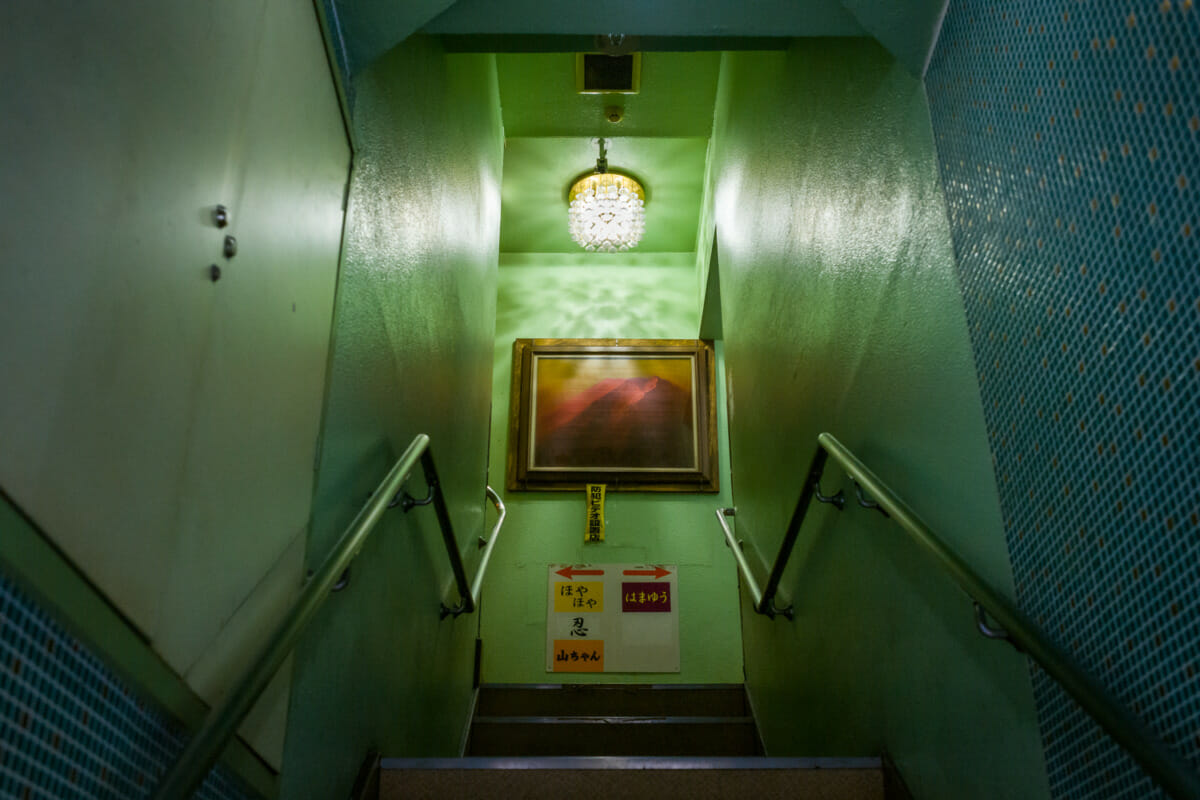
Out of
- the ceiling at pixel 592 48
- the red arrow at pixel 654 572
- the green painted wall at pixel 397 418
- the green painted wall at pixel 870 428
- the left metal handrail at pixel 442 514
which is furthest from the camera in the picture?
the red arrow at pixel 654 572

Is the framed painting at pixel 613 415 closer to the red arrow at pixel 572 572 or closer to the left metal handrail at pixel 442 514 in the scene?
the red arrow at pixel 572 572

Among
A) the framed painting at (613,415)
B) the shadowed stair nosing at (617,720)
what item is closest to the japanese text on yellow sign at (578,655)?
the framed painting at (613,415)

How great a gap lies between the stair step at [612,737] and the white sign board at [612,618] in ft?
4.37

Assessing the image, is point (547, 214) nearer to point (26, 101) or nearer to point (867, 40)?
point (867, 40)

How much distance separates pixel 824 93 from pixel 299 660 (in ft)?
7.28

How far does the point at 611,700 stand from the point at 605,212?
3.03 meters

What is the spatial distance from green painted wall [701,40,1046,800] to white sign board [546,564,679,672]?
1.42m

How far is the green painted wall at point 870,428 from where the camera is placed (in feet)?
4.43

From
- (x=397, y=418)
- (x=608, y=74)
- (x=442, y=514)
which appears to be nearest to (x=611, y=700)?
(x=442, y=514)

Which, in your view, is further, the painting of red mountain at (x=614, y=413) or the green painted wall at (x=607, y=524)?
the painting of red mountain at (x=614, y=413)

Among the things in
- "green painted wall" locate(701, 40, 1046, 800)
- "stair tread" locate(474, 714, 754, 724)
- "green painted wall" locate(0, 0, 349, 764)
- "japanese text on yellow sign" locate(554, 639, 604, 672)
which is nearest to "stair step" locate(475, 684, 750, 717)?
"stair tread" locate(474, 714, 754, 724)

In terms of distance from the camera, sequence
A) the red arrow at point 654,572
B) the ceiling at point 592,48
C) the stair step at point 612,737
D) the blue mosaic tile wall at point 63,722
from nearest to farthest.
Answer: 1. the blue mosaic tile wall at point 63,722
2. the ceiling at point 592,48
3. the stair step at point 612,737
4. the red arrow at point 654,572

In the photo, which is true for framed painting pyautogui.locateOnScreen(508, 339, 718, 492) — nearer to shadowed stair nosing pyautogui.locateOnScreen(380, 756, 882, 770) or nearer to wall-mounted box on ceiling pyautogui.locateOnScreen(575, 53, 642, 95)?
wall-mounted box on ceiling pyautogui.locateOnScreen(575, 53, 642, 95)

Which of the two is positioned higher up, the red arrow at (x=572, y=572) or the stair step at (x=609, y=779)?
the red arrow at (x=572, y=572)
